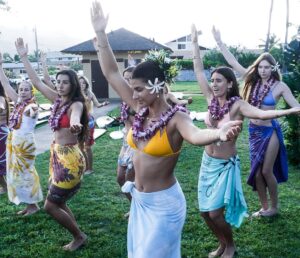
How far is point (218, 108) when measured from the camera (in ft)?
13.6

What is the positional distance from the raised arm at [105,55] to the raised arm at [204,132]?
1.89 feet

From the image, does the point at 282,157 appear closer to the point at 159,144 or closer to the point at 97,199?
the point at 97,199

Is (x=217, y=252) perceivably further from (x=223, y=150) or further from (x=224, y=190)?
(x=223, y=150)

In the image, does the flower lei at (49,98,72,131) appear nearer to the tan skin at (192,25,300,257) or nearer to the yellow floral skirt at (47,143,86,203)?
the yellow floral skirt at (47,143,86,203)

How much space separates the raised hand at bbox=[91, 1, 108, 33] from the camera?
3.10 m

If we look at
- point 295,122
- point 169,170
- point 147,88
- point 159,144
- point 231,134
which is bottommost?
point 295,122

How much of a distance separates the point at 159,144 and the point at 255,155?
2863 millimetres

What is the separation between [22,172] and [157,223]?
322 cm

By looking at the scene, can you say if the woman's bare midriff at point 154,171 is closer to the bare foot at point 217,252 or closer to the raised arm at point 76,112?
the raised arm at point 76,112

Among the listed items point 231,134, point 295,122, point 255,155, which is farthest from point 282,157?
point 231,134

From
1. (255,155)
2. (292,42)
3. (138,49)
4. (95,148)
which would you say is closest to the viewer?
(255,155)

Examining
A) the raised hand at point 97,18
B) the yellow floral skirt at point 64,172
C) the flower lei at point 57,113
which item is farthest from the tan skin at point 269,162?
the raised hand at point 97,18

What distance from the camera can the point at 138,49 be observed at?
22719mm

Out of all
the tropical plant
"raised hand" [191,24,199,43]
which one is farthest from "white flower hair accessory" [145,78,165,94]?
the tropical plant
